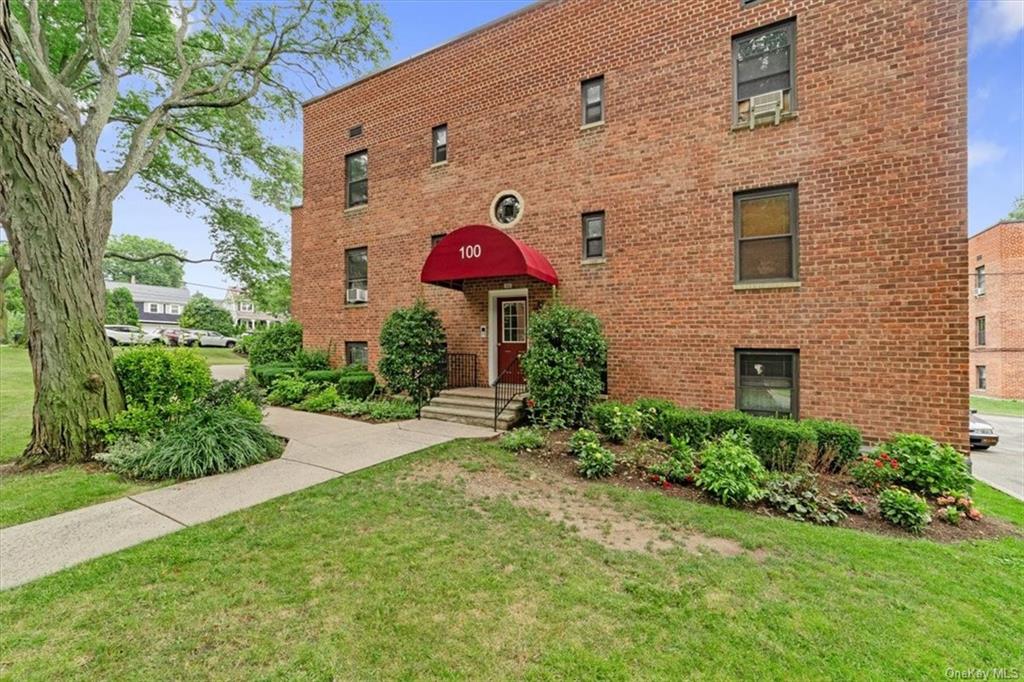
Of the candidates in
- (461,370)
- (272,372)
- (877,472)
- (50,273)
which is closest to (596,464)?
(877,472)

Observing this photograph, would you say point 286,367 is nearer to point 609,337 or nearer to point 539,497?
point 609,337

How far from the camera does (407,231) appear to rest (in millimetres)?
11242

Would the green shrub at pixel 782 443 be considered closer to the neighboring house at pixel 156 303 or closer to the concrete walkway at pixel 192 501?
the concrete walkway at pixel 192 501

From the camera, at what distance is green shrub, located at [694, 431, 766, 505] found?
15.9ft

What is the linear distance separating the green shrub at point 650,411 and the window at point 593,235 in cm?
317

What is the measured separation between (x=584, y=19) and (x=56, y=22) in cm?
1472

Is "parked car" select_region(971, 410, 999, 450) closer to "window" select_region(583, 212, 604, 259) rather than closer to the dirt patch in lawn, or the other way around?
"window" select_region(583, 212, 604, 259)

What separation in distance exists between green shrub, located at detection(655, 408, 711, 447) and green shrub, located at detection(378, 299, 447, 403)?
203 inches

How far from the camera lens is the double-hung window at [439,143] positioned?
10.9 meters

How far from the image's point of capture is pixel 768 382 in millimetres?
7477

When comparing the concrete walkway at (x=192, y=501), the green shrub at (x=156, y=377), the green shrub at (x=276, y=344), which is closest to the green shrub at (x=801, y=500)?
the concrete walkway at (x=192, y=501)

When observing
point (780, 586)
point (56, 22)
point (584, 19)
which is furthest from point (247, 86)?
point (780, 586)

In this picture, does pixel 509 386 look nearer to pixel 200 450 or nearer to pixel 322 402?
pixel 322 402

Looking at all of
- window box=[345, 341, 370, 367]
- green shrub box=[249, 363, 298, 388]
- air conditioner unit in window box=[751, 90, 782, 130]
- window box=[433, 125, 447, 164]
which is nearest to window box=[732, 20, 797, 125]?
air conditioner unit in window box=[751, 90, 782, 130]
